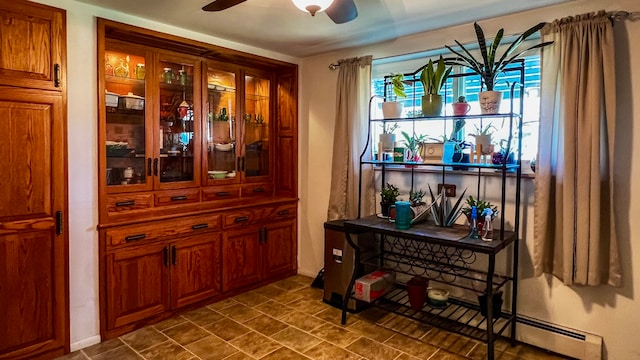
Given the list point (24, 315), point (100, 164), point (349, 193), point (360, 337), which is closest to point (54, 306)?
point (24, 315)

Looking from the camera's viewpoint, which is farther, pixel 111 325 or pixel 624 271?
pixel 111 325

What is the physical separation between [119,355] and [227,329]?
2.42 feet

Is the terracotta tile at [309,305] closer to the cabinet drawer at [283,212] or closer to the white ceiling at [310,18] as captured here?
the cabinet drawer at [283,212]

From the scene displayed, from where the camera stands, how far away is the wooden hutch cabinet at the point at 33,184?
239 centimetres

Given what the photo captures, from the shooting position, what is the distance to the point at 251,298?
144 inches

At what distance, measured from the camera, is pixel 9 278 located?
2424 millimetres

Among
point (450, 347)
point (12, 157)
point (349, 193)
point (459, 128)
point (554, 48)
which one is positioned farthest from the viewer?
point (349, 193)

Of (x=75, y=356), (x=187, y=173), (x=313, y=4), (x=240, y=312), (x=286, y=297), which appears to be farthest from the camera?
(x=286, y=297)

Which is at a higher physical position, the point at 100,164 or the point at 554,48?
the point at 554,48

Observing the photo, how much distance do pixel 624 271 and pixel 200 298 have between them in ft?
10.1

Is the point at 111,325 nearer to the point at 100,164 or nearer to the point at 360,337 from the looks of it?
the point at 100,164

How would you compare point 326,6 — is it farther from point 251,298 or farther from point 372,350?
point 251,298

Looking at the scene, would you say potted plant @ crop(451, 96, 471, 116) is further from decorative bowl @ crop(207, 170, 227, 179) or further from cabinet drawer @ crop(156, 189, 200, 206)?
cabinet drawer @ crop(156, 189, 200, 206)

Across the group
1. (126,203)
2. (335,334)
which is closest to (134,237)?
(126,203)
